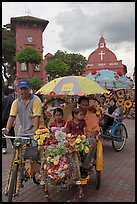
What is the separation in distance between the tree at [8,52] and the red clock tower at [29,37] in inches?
170

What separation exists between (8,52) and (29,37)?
20.7ft

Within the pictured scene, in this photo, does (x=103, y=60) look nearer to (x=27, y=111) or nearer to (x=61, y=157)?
(x=27, y=111)

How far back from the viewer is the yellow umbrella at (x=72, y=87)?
3.66m

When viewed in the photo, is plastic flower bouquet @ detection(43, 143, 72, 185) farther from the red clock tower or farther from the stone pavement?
the red clock tower

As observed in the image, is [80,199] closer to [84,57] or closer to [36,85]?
[36,85]

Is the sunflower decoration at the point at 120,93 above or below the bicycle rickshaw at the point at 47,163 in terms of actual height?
above

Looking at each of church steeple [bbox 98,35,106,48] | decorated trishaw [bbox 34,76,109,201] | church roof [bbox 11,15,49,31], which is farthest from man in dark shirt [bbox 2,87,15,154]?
church steeple [bbox 98,35,106,48]

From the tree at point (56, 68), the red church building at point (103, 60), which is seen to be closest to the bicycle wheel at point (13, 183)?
the tree at point (56, 68)

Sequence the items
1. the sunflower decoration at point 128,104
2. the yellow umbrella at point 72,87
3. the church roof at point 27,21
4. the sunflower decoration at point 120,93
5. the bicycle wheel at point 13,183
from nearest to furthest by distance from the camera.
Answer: the bicycle wheel at point 13,183
the yellow umbrella at point 72,87
the sunflower decoration at point 128,104
the sunflower decoration at point 120,93
the church roof at point 27,21

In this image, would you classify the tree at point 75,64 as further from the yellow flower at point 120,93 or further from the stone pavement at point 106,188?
the stone pavement at point 106,188

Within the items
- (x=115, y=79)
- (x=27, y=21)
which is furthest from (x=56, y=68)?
(x=115, y=79)

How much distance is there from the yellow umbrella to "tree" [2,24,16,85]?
116 ft

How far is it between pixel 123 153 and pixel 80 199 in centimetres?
285

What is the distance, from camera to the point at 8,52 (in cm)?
3791
